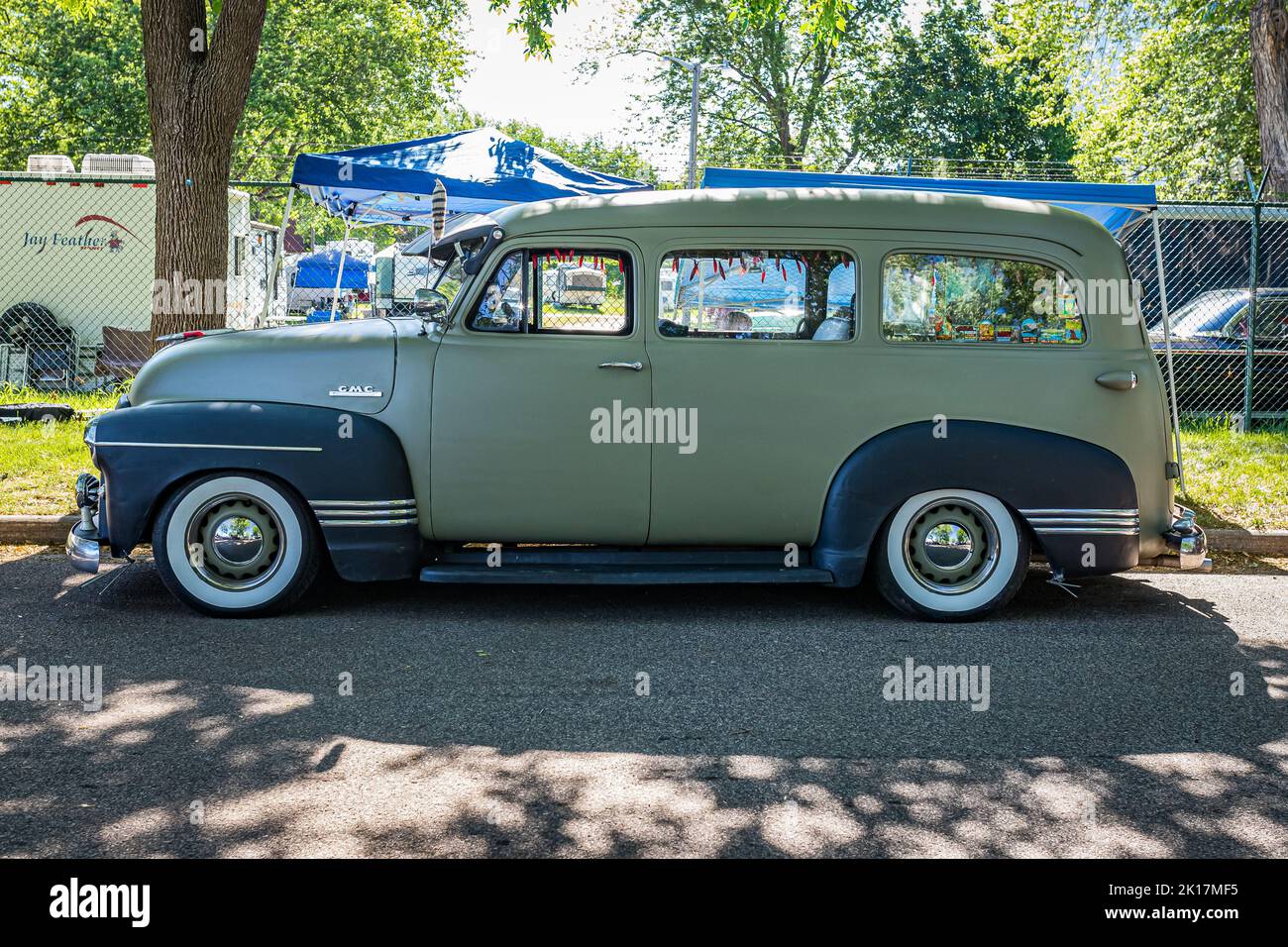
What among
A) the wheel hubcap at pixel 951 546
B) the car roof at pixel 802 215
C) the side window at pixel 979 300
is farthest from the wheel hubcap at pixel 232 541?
the side window at pixel 979 300

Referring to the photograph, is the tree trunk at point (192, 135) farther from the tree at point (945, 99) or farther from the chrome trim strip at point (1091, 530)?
the tree at point (945, 99)

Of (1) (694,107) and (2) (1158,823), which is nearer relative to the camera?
(2) (1158,823)

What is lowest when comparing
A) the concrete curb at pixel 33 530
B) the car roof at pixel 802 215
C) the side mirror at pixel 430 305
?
the concrete curb at pixel 33 530

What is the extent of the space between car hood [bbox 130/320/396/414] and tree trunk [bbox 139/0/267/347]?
3011 mm

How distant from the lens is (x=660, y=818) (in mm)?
3717

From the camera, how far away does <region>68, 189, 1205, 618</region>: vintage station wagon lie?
604 cm

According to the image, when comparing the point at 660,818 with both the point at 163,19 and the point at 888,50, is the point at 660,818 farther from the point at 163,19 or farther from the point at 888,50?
the point at 888,50

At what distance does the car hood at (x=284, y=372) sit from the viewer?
6.09 meters

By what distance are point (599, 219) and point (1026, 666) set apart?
3033mm

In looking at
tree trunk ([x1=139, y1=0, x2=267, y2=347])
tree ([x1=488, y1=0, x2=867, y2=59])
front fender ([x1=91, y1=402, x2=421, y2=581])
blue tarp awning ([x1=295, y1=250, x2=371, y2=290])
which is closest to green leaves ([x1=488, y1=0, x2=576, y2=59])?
tree ([x1=488, y1=0, x2=867, y2=59])

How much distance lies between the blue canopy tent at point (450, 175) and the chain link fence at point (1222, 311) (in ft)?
19.7

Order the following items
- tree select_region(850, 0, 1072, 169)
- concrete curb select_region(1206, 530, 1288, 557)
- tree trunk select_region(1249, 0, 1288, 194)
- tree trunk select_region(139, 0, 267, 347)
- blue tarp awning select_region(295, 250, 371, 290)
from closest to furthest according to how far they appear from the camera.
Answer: concrete curb select_region(1206, 530, 1288, 557) → tree trunk select_region(139, 0, 267, 347) → tree trunk select_region(1249, 0, 1288, 194) → blue tarp awning select_region(295, 250, 371, 290) → tree select_region(850, 0, 1072, 169)

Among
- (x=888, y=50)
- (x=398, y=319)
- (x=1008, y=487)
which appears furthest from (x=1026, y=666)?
(x=888, y=50)

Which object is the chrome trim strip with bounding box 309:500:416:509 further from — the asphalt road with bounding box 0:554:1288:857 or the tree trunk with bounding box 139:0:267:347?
the tree trunk with bounding box 139:0:267:347
